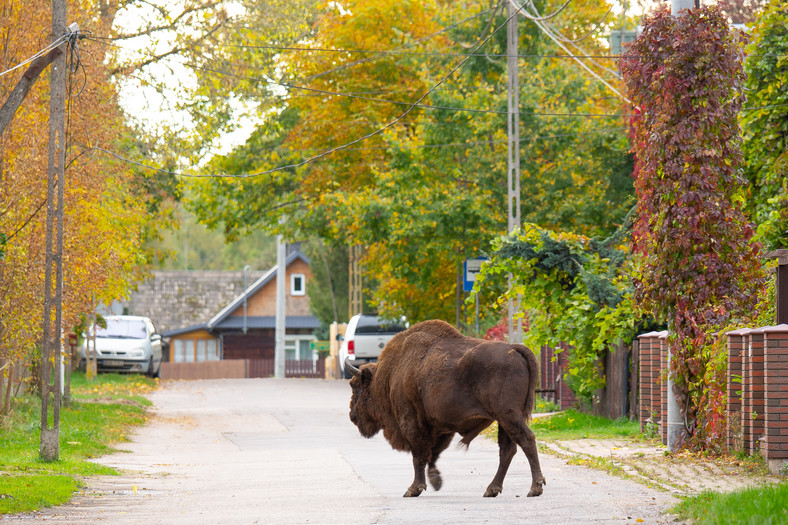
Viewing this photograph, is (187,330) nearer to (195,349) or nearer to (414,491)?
(195,349)

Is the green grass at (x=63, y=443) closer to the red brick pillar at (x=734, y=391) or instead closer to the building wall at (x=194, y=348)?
the red brick pillar at (x=734, y=391)

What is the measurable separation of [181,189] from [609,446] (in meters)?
18.4

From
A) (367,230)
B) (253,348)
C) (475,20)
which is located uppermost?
(475,20)

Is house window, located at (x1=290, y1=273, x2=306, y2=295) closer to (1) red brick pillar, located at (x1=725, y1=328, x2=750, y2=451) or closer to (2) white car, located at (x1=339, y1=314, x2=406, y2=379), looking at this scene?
(2) white car, located at (x1=339, y1=314, x2=406, y2=379)

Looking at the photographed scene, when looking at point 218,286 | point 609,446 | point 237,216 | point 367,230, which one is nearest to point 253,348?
point 218,286

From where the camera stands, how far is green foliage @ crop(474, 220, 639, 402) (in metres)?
19.5

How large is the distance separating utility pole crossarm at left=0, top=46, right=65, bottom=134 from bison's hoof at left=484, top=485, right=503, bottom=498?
6.66 m

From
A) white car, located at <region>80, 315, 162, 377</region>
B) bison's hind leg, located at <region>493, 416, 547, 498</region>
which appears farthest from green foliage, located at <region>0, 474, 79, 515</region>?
white car, located at <region>80, 315, 162, 377</region>

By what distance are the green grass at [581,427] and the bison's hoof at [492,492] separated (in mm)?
6365

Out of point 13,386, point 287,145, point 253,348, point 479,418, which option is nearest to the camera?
point 479,418

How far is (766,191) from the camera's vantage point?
20.2 metres

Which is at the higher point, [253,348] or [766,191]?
[766,191]

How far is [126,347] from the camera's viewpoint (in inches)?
1529

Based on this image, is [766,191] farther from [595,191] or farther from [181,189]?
[181,189]
